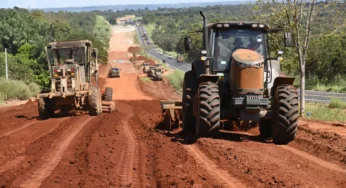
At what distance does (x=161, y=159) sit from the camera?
9125 millimetres

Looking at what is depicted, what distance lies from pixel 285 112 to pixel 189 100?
8.29ft

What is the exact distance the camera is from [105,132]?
1379cm

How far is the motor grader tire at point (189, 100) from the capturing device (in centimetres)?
1225

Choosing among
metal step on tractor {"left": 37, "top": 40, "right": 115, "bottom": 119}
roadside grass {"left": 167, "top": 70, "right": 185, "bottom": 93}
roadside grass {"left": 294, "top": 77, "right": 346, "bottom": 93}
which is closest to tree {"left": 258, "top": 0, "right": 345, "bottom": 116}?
metal step on tractor {"left": 37, "top": 40, "right": 115, "bottom": 119}

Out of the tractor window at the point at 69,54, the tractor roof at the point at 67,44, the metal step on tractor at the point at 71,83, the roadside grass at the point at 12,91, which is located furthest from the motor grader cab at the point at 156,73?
the tractor roof at the point at 67,44

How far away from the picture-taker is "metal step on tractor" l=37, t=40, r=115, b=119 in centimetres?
1869

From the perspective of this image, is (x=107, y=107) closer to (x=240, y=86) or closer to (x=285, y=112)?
(x=240, y=86)

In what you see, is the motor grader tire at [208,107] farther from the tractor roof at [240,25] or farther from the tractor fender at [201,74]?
the tractor roof at [240,25]

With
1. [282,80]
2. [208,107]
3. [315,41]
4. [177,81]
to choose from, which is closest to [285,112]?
[282,80]

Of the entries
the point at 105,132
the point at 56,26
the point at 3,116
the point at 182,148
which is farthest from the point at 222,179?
the point at 56,26

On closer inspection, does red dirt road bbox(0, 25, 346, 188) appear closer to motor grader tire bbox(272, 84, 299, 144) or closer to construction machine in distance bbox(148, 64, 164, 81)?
motor grader tire bbox(272, 84, 299, 144)

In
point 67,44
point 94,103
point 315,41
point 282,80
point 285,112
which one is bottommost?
point 94,103

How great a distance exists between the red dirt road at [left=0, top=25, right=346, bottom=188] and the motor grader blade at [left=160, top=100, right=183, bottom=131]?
1.23ft

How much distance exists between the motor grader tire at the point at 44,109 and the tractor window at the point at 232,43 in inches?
357
